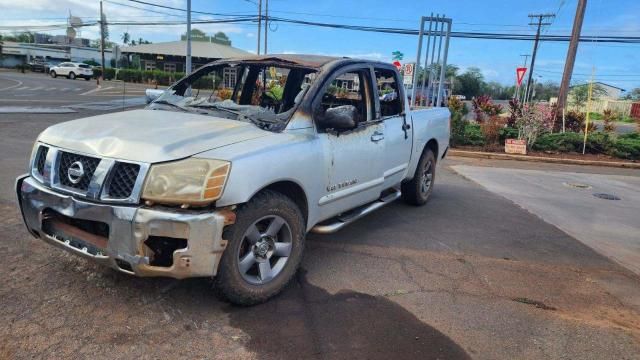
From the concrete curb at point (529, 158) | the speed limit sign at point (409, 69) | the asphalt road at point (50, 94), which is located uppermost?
the speed limit sign at point (409, 69)

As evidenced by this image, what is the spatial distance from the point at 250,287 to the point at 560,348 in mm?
2111

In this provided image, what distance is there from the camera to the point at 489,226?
5.91 m

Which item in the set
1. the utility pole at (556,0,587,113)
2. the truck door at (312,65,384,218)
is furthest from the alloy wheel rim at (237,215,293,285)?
the utility pole at (556,0,587,113)

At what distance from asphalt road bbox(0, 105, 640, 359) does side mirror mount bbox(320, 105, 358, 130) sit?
1264 millimetres

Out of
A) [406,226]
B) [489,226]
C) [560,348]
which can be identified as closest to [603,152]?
[489,226]

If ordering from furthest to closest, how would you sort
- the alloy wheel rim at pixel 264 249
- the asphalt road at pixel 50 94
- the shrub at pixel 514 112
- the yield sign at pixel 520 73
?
the asphalt road at pixel 50 94, the yield sign at pixel 520 73, the shrub at pixel 514 112, the alloy wheel rim at pixel 264 249

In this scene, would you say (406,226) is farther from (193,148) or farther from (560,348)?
(193,148)

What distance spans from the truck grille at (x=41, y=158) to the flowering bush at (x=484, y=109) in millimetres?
12802

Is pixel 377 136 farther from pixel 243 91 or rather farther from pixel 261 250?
pixel 261 250

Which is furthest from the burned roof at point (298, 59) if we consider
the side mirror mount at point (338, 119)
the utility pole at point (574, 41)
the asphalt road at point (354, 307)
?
the utility pole at point (574, 41)

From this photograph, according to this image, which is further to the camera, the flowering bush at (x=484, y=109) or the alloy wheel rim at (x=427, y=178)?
the flowering bush at (x=484, y=109)

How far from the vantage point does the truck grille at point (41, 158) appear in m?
3.26

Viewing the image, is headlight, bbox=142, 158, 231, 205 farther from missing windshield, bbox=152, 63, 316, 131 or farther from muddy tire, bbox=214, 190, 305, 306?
missing windshield, bbox=152, 63, 316, 131

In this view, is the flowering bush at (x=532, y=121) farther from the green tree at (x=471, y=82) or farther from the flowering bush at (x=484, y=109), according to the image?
Answer: the green tree at (x=471, y=82)
